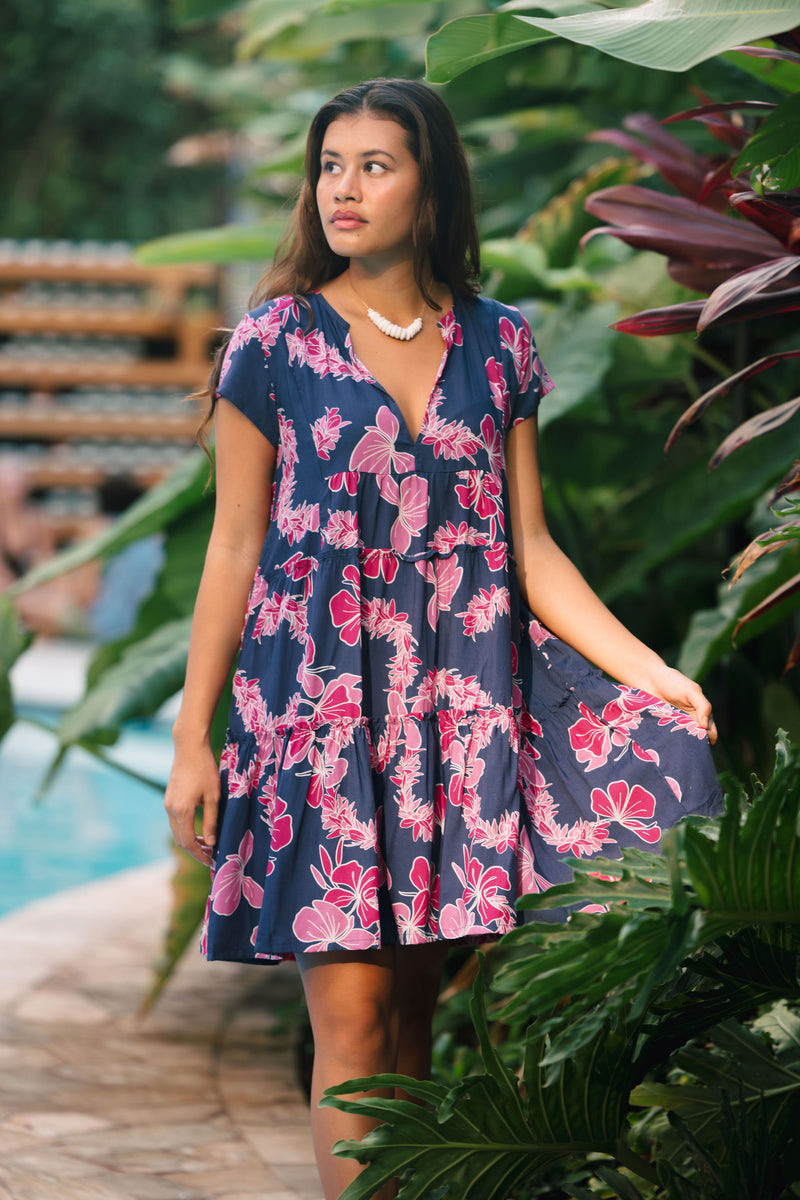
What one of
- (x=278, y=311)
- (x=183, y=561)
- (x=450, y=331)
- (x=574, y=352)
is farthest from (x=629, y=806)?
(x=183, y=561)

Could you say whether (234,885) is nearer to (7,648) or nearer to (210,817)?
(210,817)

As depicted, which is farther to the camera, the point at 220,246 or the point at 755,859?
the point at 220,246

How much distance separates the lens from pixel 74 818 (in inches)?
304

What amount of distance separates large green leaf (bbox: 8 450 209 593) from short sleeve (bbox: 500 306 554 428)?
115cm

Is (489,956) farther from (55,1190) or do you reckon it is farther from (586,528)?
(55,1190)

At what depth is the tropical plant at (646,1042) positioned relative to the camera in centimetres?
132

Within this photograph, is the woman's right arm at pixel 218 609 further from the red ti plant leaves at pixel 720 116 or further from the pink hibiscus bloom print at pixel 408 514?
the red ti plant leaves at pixel 720 116

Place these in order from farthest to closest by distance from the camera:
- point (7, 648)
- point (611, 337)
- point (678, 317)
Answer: point (7, 648) < point (611, 337) < point (678, 317)

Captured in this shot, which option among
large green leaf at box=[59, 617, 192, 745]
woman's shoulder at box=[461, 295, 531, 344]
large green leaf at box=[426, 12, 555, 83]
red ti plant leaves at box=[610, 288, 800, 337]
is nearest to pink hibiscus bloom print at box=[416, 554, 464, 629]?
woman's shoulder at box=[461, 295, 531, 344]

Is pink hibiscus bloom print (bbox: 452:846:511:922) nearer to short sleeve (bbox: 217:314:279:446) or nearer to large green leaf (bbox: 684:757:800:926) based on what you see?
large green leaf (bbox: 684:757:800:926)

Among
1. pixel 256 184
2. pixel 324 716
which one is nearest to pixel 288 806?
pixel 324 716

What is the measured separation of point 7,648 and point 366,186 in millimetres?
1666

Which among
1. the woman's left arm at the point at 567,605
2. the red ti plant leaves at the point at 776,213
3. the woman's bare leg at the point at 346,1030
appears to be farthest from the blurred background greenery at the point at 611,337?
the woman's bare leg at the point at 346,1030

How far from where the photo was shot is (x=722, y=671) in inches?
118
